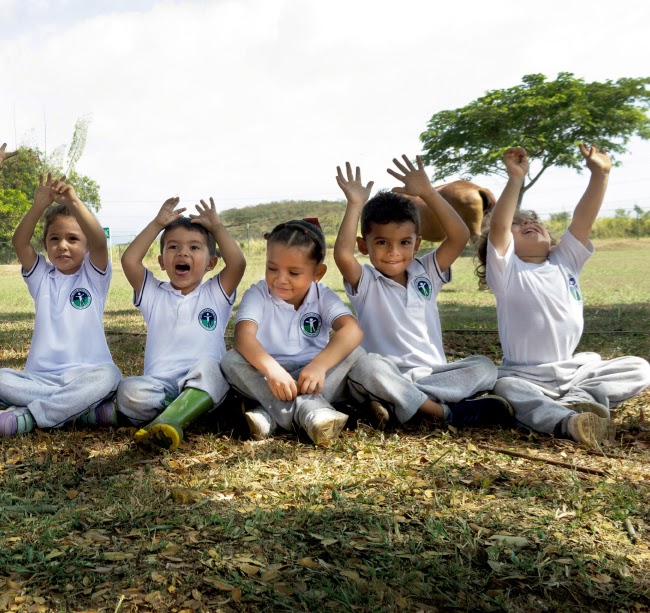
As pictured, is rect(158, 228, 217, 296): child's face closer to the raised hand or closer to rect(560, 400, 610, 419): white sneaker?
the raised hand

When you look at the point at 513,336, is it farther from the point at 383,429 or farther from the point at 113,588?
the point at 113,588

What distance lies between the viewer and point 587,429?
309 centimetres

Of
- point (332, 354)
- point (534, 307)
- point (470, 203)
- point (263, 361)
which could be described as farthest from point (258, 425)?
point (470, 203)

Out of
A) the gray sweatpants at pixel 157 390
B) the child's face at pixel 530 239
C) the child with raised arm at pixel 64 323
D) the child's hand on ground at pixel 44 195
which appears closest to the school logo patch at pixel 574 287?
the child's face at pixel 530 239

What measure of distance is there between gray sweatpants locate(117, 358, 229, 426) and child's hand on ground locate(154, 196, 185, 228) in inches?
28.0

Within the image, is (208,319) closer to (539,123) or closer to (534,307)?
(534,307)

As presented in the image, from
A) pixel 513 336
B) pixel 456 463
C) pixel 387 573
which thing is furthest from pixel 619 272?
pixel 387 573

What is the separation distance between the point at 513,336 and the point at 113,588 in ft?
7.80

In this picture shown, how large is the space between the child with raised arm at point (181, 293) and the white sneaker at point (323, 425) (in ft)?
1.93

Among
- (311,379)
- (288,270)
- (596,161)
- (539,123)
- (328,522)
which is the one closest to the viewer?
(328,522)

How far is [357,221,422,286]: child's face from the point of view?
11.7 ft

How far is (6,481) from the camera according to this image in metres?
2.70

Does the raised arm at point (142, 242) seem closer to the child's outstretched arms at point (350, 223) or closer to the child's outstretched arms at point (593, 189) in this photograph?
the child's outstretched arms at point (350, 223)

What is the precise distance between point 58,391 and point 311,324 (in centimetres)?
124
